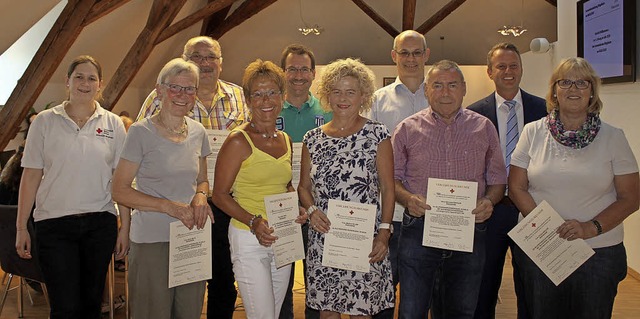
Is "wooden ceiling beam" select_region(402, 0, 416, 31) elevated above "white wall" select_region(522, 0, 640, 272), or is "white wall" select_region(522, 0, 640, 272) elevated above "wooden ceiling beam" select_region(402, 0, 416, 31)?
"wooden ceiling beam" select_region(402, 0, 416, 31)

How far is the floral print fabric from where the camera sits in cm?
237

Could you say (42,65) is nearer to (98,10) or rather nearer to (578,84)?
(98,10)

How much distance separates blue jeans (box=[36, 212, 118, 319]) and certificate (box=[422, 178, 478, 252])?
1496mm

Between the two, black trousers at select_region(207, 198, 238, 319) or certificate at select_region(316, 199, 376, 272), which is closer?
certificate at select_region(316, 199, 376, 272)

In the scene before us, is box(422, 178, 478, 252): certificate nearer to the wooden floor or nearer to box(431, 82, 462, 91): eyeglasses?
box(431, 82, 462, 91): eyeglasses

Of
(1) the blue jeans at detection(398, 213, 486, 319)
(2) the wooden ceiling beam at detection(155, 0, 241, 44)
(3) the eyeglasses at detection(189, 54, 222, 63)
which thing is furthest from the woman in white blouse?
(2) the wooden ceiling beam at detection(155, 0, 241, 44)

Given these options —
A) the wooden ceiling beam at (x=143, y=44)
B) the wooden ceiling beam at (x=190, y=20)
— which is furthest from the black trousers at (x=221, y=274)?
the wooden ceiling beam at (x=190, y=20)

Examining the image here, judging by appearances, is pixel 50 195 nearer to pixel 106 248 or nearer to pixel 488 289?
pixel 106 248

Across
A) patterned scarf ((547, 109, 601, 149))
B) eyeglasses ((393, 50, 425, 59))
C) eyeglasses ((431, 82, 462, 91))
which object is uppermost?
eyeglasses ((393, 50, 425, 59))

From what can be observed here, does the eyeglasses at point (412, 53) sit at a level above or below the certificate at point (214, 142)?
above

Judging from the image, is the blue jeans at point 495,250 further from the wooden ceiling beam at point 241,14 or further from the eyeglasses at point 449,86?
the wooden ceiling beam at point 241,14

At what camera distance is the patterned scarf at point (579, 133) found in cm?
236

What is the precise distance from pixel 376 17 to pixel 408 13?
2.75 feet

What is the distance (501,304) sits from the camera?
4.60 meters
